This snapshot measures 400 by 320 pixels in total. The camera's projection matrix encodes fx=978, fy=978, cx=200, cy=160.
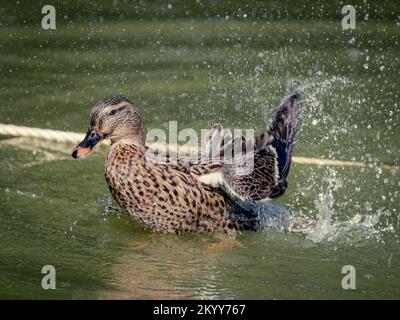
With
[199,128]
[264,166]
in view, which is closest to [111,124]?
[264,166]

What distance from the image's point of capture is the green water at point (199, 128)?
550 centimetres

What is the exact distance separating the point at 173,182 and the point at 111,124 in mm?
587

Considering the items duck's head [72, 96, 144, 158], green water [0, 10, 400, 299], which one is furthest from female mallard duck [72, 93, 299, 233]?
green water [0, 10, 400, 299]

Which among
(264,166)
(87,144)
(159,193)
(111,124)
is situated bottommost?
(159,193)

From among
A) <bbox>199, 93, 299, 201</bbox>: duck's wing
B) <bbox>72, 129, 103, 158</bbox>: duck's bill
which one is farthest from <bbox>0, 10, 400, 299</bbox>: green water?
<bbox>72, 129, 103, 158</bbox>: duck's bill

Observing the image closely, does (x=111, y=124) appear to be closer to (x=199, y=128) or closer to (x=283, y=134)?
(x=283, y=134)

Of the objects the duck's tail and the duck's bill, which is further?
the duck's tail

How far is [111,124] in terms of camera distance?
249 inches

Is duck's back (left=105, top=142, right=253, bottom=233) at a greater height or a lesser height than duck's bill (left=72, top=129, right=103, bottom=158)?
lesser

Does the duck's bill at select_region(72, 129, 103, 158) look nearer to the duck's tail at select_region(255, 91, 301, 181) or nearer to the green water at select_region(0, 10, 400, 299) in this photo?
the green water at select_region(0, 10, 400, 299)

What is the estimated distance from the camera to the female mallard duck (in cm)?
611

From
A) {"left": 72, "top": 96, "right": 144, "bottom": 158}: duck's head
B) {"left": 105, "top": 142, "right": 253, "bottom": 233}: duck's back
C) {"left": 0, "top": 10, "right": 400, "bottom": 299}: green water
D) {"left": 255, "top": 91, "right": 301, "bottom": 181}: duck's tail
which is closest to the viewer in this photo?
{"left": 0, "top": 10, "right": 400, "bottom": 299}: green water

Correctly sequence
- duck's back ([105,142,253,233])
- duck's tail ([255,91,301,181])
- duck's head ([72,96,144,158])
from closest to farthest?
duck's back ([105,142,253,233])
duck's head ([72,96,144,158])
duck's tail ([255,91,301,181])

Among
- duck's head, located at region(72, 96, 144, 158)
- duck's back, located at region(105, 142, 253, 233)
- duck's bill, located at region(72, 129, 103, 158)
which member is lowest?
duck's back, located at region(105, 142, 253, 233)
